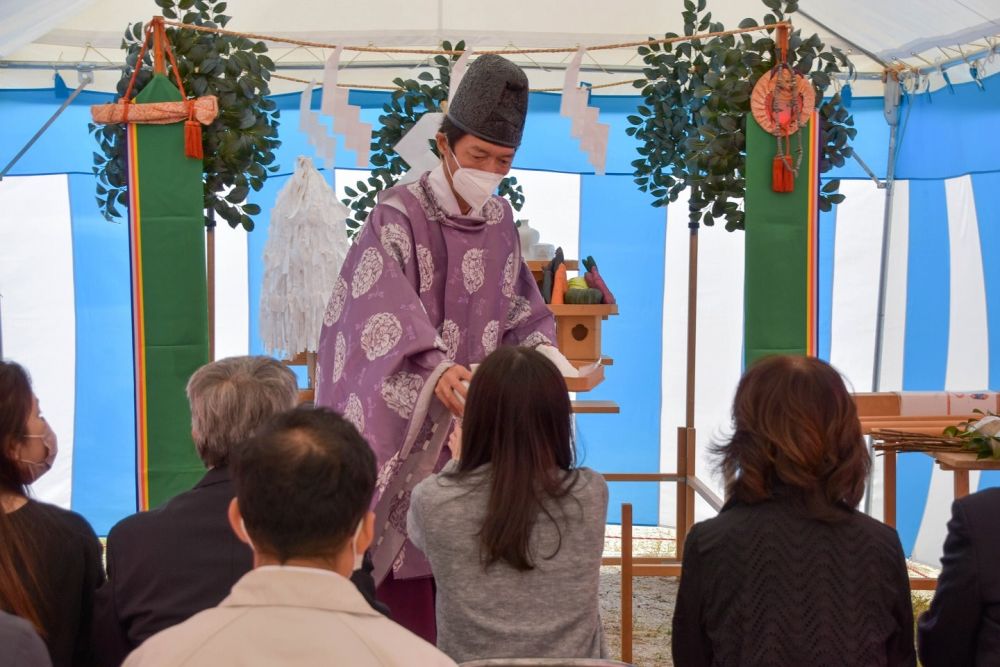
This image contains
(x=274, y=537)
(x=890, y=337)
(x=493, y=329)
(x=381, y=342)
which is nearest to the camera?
(x=274, y=537)

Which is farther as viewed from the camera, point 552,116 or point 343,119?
point 552,116

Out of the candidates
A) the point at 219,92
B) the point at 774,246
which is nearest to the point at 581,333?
the point at 774,246

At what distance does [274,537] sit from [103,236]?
4.38m

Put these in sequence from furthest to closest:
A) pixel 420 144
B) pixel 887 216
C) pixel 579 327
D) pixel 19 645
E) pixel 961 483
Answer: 1. pixel 887 216
2. pixel 579 327
3. pixel 420 144
4. pixel 961 483
5. pixel 19 645

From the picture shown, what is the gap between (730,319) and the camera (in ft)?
17.9

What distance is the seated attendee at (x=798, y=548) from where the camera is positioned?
179 cm

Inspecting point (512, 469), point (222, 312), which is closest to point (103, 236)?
point (222, 312)

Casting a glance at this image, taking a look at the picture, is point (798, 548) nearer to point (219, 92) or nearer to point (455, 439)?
point (455, 439)

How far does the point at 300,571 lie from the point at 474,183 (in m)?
1.61

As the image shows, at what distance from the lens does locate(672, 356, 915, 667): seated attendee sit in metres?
1.79

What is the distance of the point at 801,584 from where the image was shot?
5.85ft

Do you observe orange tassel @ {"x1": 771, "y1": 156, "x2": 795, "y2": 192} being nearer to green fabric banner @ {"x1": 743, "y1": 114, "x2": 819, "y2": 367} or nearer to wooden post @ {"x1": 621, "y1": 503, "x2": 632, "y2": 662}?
green fabric banner @ {"x1": 743, "y1": 114, "x2": 819, "y2": 367}

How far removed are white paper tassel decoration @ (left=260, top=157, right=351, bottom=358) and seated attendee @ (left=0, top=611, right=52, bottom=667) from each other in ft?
9.03

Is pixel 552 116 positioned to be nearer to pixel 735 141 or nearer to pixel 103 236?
pixel 735 141
